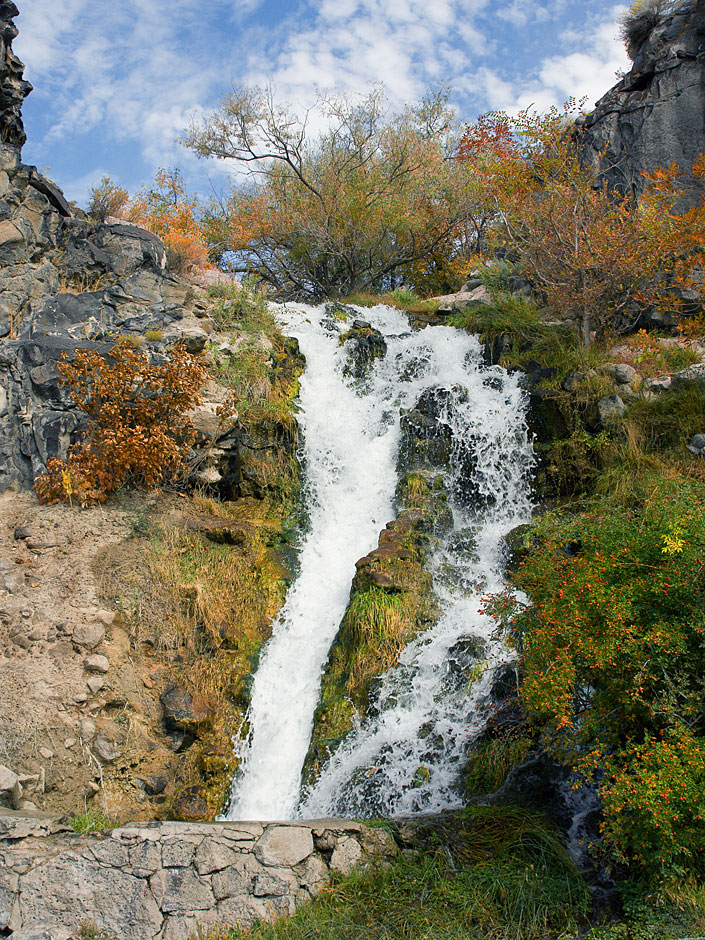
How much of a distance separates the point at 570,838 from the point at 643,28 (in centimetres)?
1906

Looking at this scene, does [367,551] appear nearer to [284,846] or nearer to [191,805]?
[191,805]

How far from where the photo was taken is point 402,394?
1301 cm

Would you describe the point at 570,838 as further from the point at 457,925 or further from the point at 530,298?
the point at 530,298

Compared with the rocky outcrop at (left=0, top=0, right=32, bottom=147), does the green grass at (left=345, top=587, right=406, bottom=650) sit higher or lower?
lower

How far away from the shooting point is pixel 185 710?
297 inches

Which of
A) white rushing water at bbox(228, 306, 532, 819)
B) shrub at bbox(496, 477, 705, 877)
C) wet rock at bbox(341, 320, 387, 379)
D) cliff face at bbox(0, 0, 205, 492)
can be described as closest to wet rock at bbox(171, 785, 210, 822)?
white rushing water at bbox(228, 306, 532, 819)

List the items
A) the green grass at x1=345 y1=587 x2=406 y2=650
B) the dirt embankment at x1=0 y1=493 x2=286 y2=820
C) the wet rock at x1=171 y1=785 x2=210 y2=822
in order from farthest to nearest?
1. the green grass at x1=345 y1=587 x2=406 y2=650
2. the wet rock at x1=171 y1=785 x2=210 y2=822
3. the dirt embankment at x1=0 y1=493 x2=286 y2=820

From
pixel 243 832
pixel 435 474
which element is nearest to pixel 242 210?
pixel 435 474

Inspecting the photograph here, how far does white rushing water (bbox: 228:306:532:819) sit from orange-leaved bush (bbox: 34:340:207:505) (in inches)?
99.3

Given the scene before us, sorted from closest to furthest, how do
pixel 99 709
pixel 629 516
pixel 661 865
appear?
1. pixel 661 865
2. pixel 629 516
3. pixel 99 709

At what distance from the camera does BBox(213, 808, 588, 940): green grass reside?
463cm

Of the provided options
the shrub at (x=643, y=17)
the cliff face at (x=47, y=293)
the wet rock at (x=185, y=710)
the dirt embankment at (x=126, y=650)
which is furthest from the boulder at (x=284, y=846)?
the shrub at (x=643, y=17)

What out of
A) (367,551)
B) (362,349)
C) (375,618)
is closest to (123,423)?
(367,551)

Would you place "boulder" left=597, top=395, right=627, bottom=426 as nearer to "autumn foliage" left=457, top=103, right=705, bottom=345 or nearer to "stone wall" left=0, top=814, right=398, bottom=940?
"autumn foliage" left=457, top=103, right=705, bottom=345
